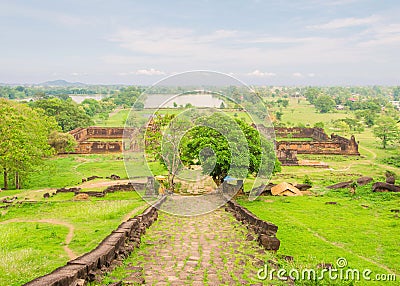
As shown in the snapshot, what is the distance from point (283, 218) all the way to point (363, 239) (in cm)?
350

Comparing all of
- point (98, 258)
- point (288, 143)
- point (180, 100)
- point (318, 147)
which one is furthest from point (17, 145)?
point (318, 147)

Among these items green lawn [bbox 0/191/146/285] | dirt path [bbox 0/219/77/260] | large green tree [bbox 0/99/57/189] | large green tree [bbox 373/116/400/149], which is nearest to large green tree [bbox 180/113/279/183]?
green lawn [bbox 0/191/146/285]

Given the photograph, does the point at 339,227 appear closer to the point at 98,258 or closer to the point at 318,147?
the point at 98,258

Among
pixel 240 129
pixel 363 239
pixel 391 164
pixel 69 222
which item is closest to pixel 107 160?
pixel 240 129

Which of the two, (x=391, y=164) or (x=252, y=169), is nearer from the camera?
(x=252, y=169)

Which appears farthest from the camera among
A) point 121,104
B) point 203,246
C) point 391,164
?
point 121,104

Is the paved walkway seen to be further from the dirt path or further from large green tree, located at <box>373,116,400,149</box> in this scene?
large green tree, located at <box>373,116,400,149</box>

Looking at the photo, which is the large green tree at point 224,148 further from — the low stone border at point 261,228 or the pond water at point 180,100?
the low stone border at point 261,228

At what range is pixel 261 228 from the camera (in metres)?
11.0

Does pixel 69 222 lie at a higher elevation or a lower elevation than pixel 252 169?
lower

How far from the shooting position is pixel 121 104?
370 ft

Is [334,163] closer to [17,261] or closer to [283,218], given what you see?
[283,218]

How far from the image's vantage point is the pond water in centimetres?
1301

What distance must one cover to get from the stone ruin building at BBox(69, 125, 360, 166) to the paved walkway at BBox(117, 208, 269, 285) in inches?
353
